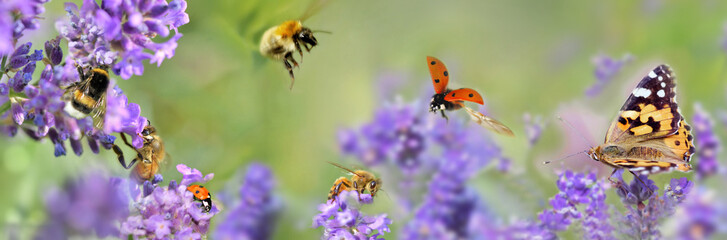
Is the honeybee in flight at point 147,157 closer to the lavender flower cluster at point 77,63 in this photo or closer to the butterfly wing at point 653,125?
the lavender flower cluster at point 77,63

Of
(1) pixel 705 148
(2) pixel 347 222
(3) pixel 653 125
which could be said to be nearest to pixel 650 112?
(3) pixel 653 125

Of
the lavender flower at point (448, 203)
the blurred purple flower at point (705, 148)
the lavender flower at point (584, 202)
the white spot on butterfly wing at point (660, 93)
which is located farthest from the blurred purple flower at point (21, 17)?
the blurred purple flower at point (705, 148)

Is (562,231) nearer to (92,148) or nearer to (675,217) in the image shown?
(675,217)

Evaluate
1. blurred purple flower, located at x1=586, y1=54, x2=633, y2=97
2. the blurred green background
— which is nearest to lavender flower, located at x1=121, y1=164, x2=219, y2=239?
the blurred green background

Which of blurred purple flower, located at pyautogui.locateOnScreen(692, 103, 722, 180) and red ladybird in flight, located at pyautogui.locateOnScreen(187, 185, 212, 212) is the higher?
blurred purple flower, located at pyautogui.locateOnScreen(692, 103, 722, 180)

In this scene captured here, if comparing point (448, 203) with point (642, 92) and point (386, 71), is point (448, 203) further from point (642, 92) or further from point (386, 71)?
point (386, 71)

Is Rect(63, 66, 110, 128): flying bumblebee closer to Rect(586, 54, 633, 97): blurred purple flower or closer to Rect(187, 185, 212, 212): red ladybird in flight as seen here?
Rect(187, 185, 212, 212): red ladybird in flight
